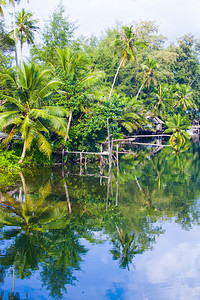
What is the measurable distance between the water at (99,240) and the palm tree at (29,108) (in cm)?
245

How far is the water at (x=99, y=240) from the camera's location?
17.5 ft

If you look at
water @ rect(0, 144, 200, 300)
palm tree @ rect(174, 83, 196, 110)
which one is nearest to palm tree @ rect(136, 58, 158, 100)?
palm tree @ rect(174, 83, 196, 110)

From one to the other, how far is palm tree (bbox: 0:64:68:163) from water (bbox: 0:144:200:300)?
245cm

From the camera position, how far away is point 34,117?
1436 cm

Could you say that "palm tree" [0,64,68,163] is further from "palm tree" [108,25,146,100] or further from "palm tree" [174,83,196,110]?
"palm tree" [174,83,196,110]

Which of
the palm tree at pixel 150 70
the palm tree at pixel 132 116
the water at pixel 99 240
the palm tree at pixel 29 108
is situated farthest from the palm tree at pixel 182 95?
the water at pixel 99 240

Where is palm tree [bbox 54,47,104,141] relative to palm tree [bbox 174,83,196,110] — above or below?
below

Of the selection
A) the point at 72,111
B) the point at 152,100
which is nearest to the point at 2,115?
the point at 72,111

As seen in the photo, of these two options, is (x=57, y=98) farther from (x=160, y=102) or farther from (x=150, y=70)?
(x=160, y=102)

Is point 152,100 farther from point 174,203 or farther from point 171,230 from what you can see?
point 171,230

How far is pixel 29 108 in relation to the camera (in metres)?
14.7

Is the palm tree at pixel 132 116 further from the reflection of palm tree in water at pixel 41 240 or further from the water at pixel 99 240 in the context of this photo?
the reflection of palm tree in water at pixel 41 240

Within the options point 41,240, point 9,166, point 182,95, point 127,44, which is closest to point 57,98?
point 9,166

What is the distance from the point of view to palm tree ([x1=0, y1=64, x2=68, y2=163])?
46.0 ft
